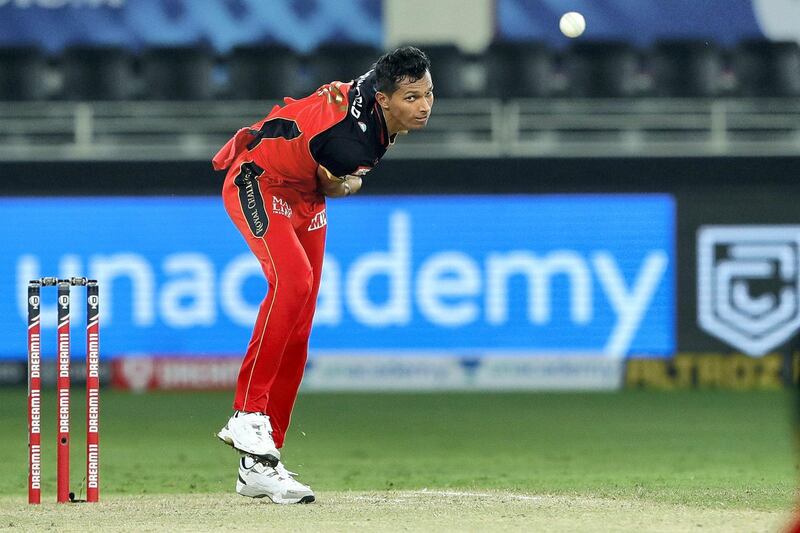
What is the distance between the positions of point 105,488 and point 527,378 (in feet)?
21.4

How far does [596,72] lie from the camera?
48.8 ft

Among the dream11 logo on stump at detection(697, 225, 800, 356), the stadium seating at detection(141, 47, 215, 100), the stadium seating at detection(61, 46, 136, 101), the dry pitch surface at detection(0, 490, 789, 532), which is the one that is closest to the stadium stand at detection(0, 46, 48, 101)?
the stadium seating at detection(61, 46, 136, 101)

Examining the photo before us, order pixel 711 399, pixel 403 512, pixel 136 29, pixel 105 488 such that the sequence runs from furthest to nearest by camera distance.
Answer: pixel 136 29 → pixel 711 399 → pixel 105 488 → pixel 403 512

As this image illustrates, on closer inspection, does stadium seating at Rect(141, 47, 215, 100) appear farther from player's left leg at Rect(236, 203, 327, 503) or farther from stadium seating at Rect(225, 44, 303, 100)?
player's left leg at Rect(236, 203, 327, 503)

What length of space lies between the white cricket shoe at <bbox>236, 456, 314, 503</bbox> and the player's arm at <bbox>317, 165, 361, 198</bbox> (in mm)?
1079

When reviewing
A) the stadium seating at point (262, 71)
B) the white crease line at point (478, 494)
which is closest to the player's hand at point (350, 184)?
the white crease line at point (478, 494)

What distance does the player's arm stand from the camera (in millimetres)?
5578

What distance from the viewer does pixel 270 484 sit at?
567 cm

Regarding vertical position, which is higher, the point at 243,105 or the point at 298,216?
the point at 243,105

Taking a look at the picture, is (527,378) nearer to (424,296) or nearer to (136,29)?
(424,296)

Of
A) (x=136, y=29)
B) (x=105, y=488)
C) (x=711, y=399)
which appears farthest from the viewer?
(x=136, y=29)

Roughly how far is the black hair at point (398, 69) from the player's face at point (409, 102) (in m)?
0.02

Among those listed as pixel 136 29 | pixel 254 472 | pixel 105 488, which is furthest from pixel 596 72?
pixel 254 472

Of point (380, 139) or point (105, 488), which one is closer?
point (380, 139)
